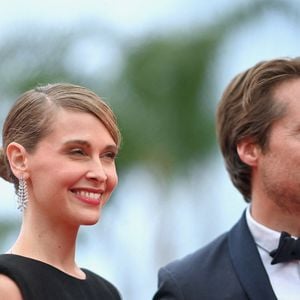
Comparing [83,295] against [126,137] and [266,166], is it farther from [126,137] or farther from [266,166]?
[126,137]

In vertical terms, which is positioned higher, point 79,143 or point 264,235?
point 79,143

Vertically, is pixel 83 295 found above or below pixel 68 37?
below

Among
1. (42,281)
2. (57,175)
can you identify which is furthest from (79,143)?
(42,281)

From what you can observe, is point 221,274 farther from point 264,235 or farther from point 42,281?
point 42,281

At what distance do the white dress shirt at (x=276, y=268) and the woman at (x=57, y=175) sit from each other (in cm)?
102

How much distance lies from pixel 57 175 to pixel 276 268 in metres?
1.35

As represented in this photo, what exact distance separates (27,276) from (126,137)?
1025 cm

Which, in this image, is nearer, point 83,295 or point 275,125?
point 83,295

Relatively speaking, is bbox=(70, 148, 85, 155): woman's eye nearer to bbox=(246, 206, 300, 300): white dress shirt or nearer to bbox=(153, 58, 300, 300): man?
bbox=(153, 58, 300, 300): man

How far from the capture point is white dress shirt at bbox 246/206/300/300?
4.79 metres

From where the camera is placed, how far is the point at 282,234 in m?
4.91

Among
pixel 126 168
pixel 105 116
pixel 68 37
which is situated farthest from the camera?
pixel 126 168

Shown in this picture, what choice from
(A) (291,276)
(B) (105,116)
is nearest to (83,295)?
(B) (105,116)

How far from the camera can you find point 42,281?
156 inches
